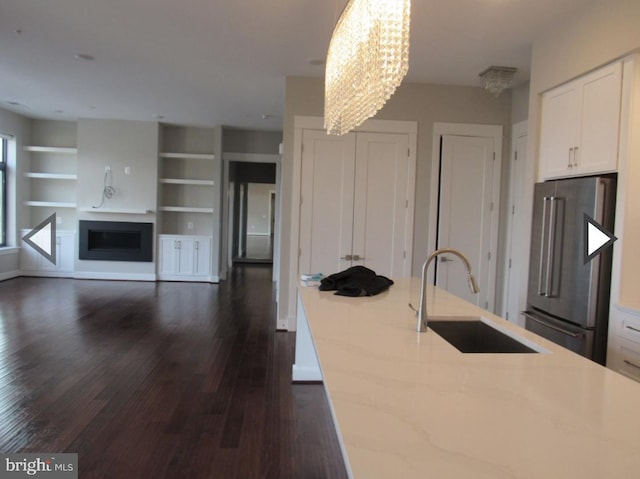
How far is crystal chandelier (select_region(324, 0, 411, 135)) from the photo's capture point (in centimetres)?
172

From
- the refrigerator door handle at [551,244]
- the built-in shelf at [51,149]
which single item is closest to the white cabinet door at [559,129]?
the refrigerator door handle at [551,244]

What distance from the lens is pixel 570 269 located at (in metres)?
2.80

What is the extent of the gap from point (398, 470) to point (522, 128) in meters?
4.36

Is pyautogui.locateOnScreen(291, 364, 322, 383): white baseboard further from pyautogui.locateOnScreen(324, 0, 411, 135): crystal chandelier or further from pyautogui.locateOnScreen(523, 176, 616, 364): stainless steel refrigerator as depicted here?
pyautogui.locateOnScreen(324, 0, 411, 135): crystal chandelier

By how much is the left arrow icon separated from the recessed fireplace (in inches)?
23.0

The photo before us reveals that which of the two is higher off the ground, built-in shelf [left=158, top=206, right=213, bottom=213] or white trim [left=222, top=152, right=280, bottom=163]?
white trim [left=222, top=152, right=280, bottom=163]

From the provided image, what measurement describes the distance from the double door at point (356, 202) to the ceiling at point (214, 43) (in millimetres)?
789

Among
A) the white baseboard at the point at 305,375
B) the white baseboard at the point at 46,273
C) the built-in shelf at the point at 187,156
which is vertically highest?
the built-in shelf at the point at 187,156

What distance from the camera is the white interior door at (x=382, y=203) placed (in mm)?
4570

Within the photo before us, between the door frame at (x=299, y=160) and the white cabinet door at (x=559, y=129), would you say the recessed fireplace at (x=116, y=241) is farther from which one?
the white cabinet door at (x=559, y=129)

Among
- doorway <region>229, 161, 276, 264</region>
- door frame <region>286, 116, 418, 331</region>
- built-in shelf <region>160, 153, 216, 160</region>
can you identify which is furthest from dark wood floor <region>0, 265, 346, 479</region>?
doorway <region>229, 161, 276, 264</region>

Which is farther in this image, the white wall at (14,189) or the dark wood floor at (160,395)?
the white wall at (14,189)

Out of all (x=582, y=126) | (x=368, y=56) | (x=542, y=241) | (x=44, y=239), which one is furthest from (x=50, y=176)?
(x=582, y=126)

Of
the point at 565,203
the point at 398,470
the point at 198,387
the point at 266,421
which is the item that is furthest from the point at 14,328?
the point at 565,203
